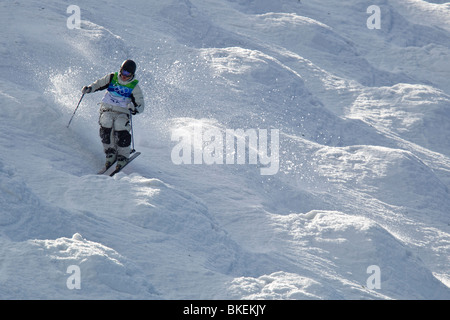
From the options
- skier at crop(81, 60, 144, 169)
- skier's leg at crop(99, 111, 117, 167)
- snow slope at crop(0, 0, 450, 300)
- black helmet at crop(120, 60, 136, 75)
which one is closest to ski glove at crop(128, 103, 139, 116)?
skier at crop(81, 60, 144, 169)

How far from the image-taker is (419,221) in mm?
13844

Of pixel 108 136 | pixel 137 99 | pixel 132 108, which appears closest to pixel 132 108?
pixel 132 108

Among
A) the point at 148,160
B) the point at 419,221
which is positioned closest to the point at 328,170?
the point at 419,221

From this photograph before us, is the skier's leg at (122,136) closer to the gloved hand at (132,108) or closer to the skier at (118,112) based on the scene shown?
the skier at (118,112)

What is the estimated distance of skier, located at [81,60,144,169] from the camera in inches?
393

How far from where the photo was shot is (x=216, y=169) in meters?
12.2

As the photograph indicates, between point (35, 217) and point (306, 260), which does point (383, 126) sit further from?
point (35, 217)

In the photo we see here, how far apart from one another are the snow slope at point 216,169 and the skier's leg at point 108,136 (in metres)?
0.36

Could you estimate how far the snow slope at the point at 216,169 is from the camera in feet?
23.3

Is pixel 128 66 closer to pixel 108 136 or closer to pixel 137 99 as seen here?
pixel 137 99

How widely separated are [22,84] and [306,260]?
6836mm

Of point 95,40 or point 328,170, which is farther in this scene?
point 95,40

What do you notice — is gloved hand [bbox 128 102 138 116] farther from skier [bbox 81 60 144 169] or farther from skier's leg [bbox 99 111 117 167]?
skier's leg [bbox 99 111 117 167]
